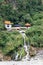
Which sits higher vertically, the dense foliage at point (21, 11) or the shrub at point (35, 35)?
the dense foliage at point (21, 11)

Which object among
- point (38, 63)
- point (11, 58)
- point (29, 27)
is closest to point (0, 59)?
point (11, 58)

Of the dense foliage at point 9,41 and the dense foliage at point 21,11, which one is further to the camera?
the dense foliage at point 21,11

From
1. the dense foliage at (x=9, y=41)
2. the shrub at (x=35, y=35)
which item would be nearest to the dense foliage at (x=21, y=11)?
the shrub at (x=35, y=35)

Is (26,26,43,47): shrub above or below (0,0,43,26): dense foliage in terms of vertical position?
below

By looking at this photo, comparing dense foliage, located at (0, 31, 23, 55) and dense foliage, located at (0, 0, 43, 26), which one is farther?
dense foliage, located at (0, 0, 43, 26)

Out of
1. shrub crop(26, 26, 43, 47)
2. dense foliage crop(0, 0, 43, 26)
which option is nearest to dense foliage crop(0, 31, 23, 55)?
shrub crop(26, 26, 43, 47)

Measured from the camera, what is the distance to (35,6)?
48.3 m

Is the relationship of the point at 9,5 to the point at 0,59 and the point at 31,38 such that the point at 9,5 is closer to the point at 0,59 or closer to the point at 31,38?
the point at 31,38

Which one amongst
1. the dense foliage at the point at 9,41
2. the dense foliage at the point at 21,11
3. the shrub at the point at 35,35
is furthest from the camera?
the dense foliage at the point at 21,11

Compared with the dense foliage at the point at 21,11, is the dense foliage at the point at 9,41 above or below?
below

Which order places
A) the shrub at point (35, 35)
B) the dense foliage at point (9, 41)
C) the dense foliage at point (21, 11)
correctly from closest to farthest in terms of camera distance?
the dense foliage at point (9, 41) < the shrub at point (35, 35) < the dense foliage at point (21, 11)

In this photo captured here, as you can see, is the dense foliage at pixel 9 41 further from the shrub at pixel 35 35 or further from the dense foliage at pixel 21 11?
the dense foliage at pixel 21 11

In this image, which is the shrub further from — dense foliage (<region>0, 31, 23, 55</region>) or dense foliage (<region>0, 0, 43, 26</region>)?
dense foliage (<region>0, 0, 43, 26</region>)

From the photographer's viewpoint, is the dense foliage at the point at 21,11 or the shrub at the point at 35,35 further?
the dense foliage at the point at 21,11
